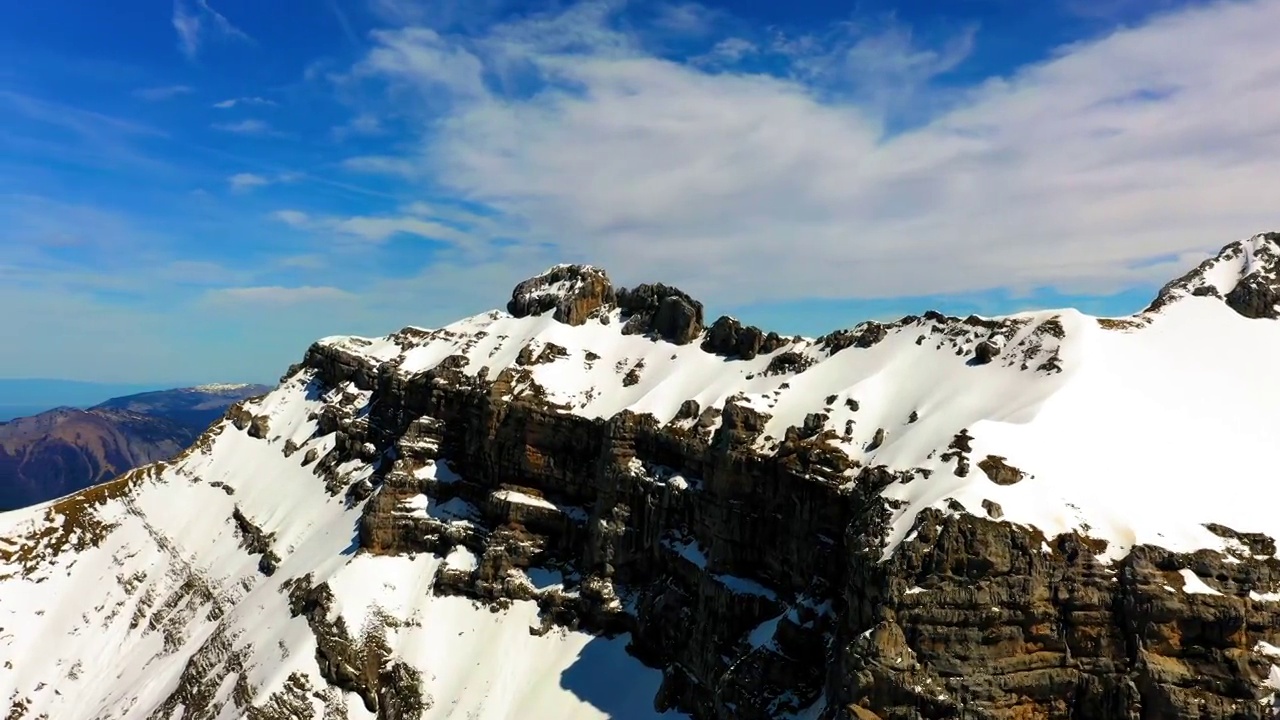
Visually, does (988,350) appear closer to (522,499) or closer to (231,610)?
(522,499)

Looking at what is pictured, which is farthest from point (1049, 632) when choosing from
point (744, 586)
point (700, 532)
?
point (700, 532)

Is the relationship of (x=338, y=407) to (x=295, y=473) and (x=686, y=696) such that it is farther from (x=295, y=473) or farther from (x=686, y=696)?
(x=686, y=696)

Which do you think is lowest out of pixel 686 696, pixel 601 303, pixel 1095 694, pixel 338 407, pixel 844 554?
pixel 686 696

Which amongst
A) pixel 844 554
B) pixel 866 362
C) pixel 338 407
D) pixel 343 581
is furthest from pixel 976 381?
pixel 338 407

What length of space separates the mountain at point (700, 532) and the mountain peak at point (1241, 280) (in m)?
0.35

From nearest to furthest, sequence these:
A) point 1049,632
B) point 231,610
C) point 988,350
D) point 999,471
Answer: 1. point 1049,632
2. point 999,471
3. point 988,350
4. point 231,610

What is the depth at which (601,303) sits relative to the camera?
125 meters

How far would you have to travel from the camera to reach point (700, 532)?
7994cm

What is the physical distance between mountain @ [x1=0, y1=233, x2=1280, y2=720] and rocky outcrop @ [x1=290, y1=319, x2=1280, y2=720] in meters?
0.27

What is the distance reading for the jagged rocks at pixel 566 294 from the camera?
121812mm

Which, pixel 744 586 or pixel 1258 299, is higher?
pixel 1258 299

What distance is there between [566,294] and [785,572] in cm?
6861

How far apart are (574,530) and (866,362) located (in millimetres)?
42794

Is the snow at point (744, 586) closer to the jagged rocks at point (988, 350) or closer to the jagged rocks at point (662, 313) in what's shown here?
the jagged rocks at point (988, 350)
